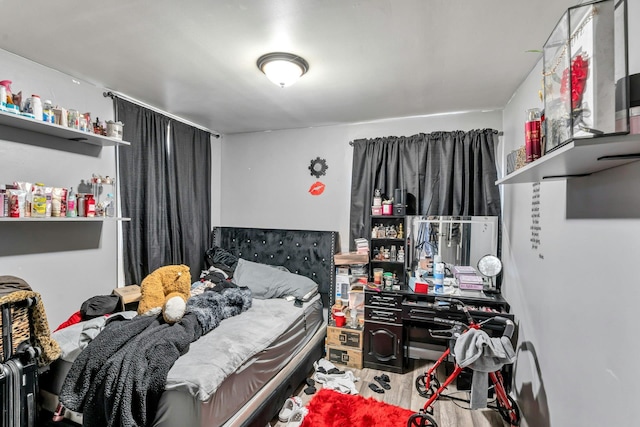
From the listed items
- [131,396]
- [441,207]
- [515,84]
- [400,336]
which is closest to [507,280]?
[441,207]

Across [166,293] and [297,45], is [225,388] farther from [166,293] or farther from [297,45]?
[297,45]


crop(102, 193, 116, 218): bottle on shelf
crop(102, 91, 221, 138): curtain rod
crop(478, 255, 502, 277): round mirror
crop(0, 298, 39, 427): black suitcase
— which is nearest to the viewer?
crop(0, 298, 39, 427): black suitcase

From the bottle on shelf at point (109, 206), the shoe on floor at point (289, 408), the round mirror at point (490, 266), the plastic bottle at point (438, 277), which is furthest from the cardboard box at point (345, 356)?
the bottle on shelf at point (109, 206)

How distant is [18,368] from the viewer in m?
1.60

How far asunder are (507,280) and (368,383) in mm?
1593

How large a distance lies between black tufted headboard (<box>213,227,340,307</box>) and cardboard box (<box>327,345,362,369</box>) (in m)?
0.63

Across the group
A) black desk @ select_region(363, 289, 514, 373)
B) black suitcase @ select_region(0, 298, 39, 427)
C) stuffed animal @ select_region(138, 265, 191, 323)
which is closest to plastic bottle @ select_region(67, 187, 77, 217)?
stuffed animal @ select_region(138, 265, 191, 323)

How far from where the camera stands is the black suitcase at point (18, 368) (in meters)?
1.57

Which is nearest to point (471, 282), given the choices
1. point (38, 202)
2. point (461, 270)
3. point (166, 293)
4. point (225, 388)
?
point (461, 270)

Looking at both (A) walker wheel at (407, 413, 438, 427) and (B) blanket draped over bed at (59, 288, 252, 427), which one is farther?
(A) walker wheel at (407, 413, 438, 427)

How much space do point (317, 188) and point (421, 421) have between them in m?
2.57

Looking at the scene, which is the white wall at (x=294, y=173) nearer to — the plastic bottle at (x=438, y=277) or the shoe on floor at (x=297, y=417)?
the plastic bottle at (x=438, y=277)

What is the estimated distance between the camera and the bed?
1.63m

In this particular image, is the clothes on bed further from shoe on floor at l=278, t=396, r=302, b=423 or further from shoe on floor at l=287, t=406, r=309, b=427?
shoe on floor at l=287, t=406, r=309, b=427
